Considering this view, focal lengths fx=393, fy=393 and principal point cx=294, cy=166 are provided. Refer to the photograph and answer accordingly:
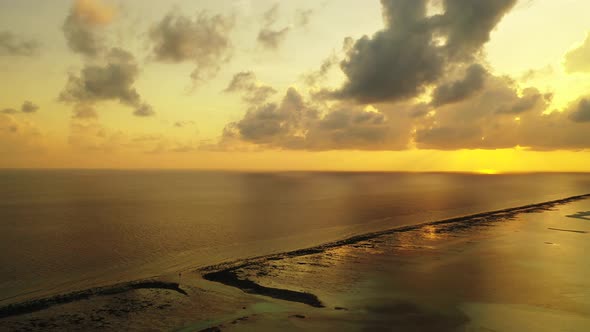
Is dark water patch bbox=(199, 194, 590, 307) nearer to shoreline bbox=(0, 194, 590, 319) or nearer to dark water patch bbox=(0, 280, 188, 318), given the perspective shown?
shoreline bbox=(0, 194, 590, 319)

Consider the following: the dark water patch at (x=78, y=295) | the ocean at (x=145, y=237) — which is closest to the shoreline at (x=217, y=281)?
the dark water patch at (x=78, y=295)

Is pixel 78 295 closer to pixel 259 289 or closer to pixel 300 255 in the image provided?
pixel 259 289

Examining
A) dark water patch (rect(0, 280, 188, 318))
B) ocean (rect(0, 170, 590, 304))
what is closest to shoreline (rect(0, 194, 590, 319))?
dark water patch (rect(0, 280, 188, 318))

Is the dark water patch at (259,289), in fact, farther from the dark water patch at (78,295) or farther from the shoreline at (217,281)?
the dark water patch at (78,295)

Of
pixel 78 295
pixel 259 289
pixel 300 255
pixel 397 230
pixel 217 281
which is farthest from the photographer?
pixel 397 230

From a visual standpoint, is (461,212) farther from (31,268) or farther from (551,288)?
(31,268)

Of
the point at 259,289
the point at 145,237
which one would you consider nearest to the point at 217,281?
the point at 259,289

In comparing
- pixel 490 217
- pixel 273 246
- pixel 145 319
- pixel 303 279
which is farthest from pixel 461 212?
pixel 145 319

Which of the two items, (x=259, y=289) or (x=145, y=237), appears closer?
(x=259, y=289)
